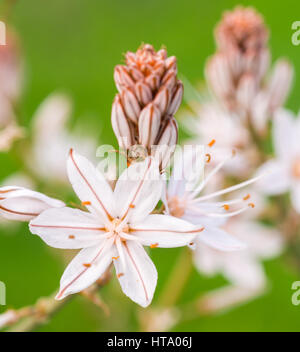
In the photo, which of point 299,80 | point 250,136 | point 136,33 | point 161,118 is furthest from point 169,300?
point 136,33

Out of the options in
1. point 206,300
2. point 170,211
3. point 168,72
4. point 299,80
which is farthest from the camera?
point 299,80

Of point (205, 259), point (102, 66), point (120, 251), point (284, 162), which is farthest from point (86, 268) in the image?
point (102, 66)

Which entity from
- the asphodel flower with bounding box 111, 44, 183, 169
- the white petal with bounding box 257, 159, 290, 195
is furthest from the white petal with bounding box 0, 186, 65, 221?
the white petal with bounding box 257, 159, 290, 195

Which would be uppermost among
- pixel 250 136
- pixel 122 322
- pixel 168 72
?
pixel 250 136

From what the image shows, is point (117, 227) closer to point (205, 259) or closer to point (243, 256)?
point (205, 259)

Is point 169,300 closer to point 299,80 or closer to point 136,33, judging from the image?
point 299,80

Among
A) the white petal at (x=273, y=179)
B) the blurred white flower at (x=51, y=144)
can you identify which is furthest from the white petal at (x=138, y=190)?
the blurred white flower at (x=51, y=144)

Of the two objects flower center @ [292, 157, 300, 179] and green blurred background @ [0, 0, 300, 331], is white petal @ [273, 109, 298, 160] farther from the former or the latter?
green blurred background @ [0, 0, 300, 331]
